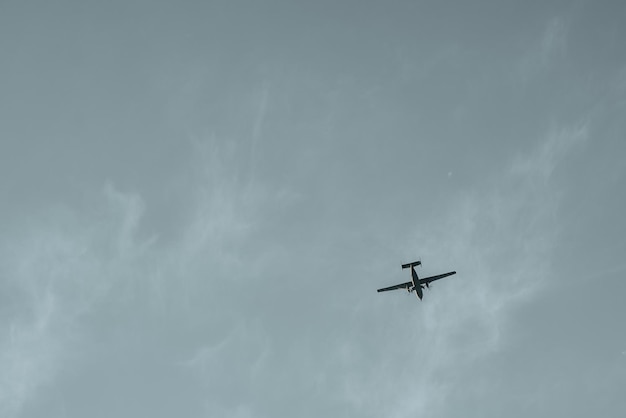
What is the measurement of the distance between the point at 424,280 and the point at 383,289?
10.3m

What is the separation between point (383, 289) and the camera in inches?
5143

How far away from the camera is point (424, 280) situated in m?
127
